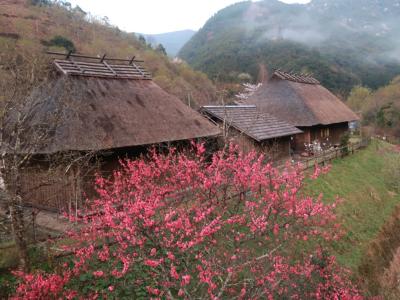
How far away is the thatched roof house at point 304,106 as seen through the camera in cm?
2206

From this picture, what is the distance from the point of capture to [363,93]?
49.4 metres

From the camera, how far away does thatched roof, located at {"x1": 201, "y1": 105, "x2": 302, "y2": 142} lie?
16.4m

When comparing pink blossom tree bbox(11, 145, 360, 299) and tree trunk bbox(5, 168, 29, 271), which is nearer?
pink blossom tree bbox(11, 145, 360, 299)

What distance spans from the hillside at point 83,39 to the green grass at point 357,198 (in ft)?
74.6

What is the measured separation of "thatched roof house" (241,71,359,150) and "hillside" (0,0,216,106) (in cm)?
1481

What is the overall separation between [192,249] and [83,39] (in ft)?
174

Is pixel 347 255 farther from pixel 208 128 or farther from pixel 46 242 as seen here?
pixel 46 242

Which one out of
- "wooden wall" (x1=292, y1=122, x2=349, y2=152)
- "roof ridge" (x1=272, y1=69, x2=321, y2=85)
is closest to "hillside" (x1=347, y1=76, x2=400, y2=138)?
"wooden wall" (x1=292, y1=122, x2=349, y2=152)

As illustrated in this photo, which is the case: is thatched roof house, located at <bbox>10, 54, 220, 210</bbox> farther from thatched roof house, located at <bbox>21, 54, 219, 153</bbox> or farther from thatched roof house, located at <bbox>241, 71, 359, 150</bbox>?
thatched roof house, located at <bbox>241, 71, 359, 150</bbox>

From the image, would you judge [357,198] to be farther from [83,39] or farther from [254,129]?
[83,39]

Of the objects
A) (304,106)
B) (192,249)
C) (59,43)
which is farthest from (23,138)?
(59,43)

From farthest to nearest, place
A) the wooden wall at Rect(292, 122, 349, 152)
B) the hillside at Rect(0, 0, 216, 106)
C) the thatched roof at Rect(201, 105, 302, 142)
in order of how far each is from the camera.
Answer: the hillside at Rect(0, 0, 216, 106) → the wooden wall at Rect(292, 122, 349, 152) → the thatched roof at Rect(201, 105, 302, 142)

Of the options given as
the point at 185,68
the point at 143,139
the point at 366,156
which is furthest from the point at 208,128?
the point at 185,68

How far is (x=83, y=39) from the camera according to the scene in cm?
5281
